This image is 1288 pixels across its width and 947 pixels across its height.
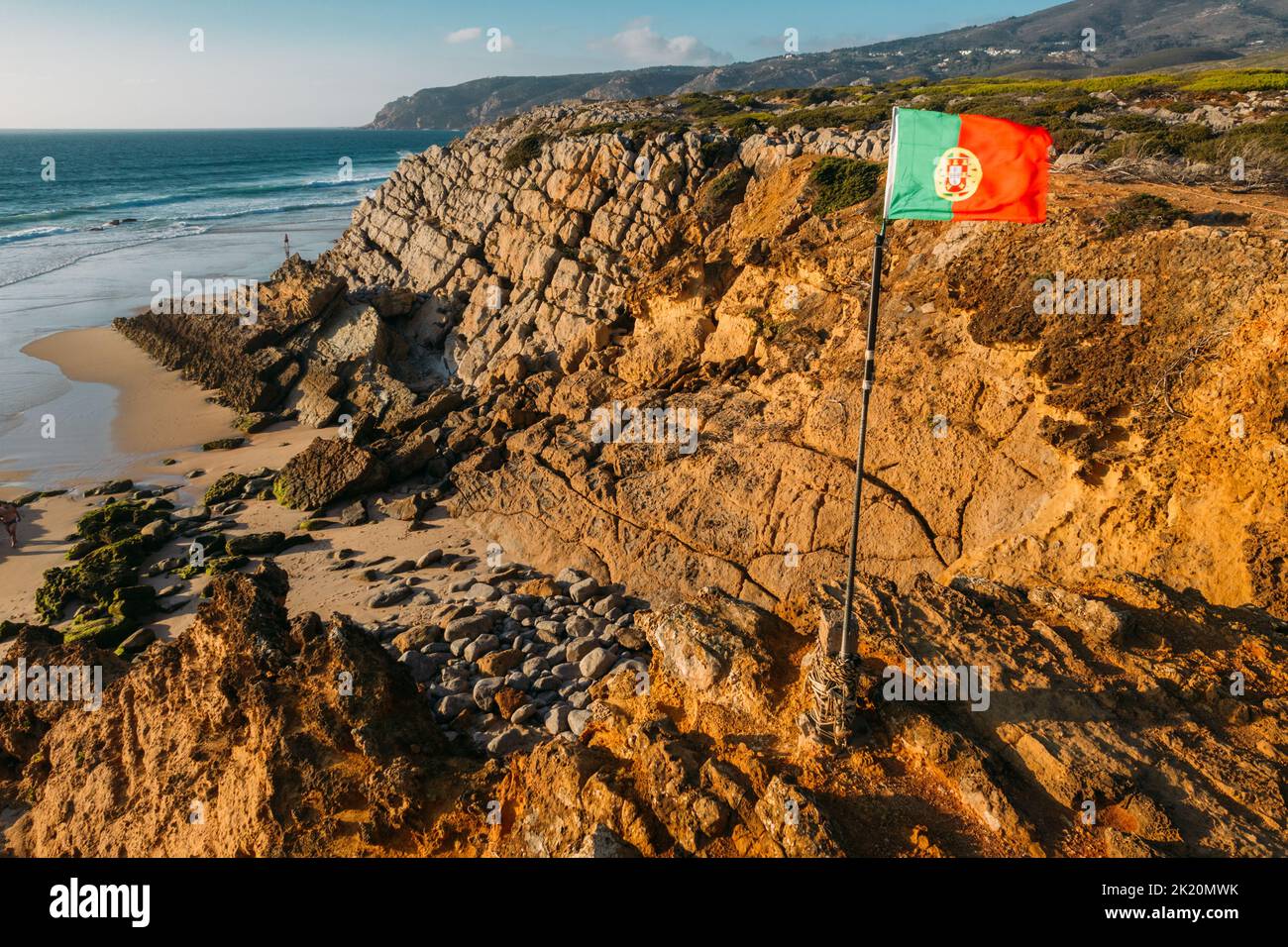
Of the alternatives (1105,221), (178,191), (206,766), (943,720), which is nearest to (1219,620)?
(943,720)

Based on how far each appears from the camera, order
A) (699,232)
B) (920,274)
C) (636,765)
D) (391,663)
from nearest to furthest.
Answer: (636,765)
(391,663)
(920,274)
(699,232)

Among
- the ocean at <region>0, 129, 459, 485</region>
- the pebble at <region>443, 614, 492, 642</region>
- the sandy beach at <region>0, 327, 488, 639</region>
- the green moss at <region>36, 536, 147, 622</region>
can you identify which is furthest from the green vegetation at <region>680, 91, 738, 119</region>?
the green moss at <region>36, 536, 147, 622</region>

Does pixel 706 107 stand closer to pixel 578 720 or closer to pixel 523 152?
pixel 523 152

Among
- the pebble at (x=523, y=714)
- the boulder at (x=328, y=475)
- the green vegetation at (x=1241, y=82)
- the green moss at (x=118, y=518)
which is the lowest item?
the pebble at (x=523, y=714)

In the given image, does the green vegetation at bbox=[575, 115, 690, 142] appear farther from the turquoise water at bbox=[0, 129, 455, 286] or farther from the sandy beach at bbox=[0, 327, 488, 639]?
the turquoise water at bbox=[0, 129, 455, 286]

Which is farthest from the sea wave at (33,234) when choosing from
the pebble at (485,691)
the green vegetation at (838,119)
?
the pebble at (485,691)

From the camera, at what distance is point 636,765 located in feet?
28.0

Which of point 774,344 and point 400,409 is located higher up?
point 774,344

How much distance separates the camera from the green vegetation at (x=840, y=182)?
76.9ft

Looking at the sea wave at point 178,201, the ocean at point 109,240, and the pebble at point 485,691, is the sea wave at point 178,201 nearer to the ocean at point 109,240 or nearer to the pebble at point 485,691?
the ocean at point 109,240

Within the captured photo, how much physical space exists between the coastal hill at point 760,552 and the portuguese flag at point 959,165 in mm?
5435

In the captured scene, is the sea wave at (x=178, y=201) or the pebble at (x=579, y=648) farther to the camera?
the sea wave at (x=178, y=201)
